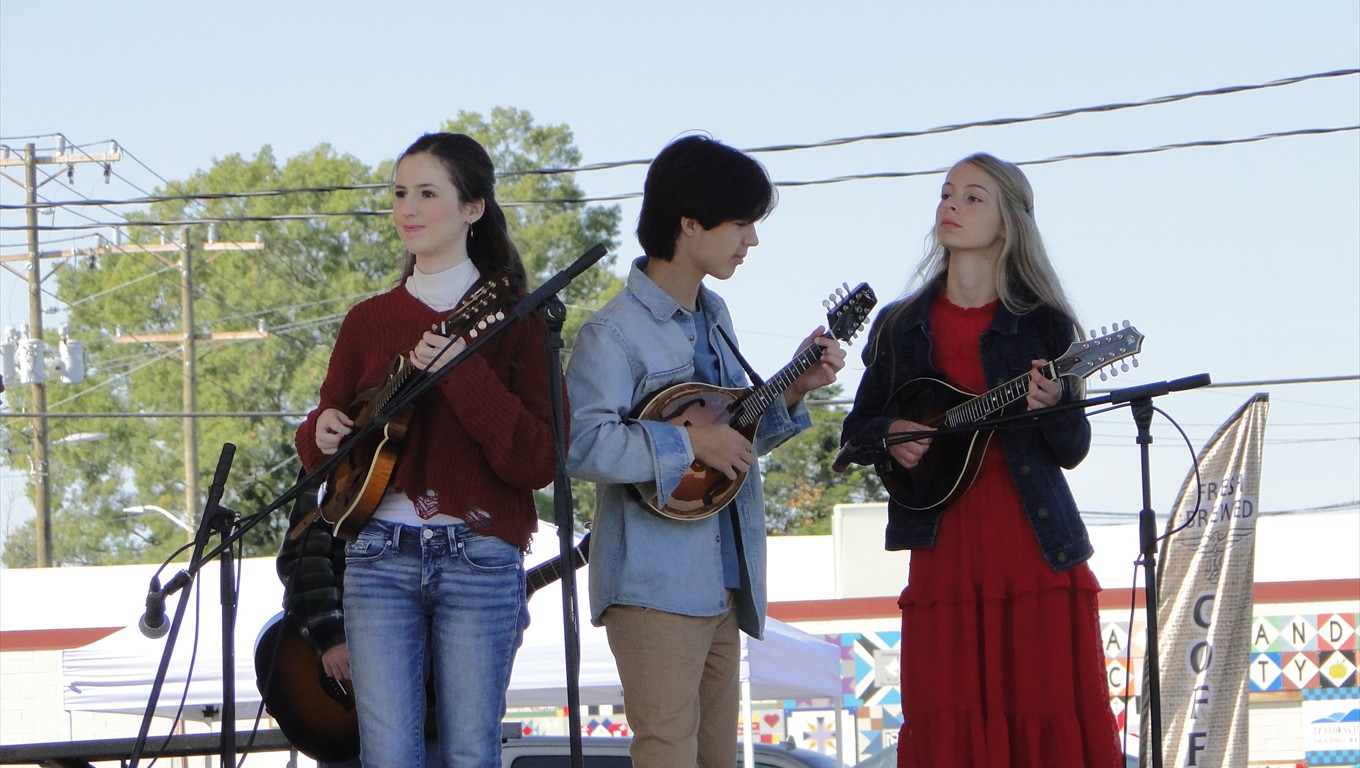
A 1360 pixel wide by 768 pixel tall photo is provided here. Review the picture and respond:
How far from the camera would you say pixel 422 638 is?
332cm

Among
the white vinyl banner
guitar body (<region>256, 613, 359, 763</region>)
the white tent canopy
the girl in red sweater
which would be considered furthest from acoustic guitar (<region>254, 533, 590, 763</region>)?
the white vinyl banner

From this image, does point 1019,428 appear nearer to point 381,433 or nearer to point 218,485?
point 381,433

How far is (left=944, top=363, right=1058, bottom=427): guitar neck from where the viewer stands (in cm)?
360

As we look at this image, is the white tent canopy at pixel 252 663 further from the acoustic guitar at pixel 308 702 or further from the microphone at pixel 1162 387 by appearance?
the microphone at pixel 1162 387

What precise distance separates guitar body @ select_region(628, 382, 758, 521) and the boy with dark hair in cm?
2

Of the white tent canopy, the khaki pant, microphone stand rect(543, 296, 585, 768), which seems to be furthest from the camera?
the white tent canopy

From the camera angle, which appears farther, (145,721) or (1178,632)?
(1178,632)

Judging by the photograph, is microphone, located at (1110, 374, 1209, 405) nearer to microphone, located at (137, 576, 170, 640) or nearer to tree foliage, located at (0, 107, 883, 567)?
microphone, located at (137, 576, 170, 640)

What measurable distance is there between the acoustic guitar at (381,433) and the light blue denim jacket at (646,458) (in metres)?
0.37

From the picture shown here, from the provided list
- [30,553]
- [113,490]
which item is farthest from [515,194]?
[30,553]

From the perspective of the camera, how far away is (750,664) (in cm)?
736

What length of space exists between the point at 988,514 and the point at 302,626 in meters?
1.84

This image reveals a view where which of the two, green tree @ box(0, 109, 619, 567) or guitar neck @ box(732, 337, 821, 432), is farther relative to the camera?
green tree @ box(0, 109, 619, 567)

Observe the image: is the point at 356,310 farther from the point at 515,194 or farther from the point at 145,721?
the point at 515,194
